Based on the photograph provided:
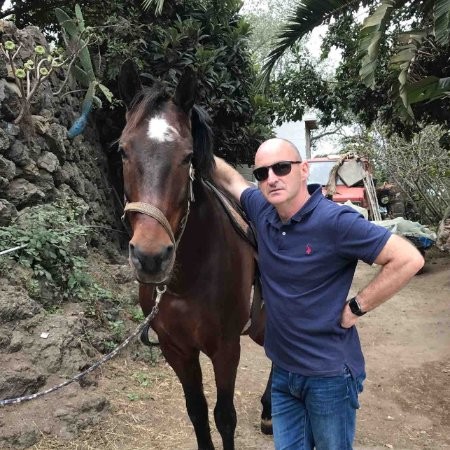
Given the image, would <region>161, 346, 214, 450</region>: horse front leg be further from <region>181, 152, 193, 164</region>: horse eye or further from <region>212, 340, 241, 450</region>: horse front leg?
<region>181, 152, 193, 164</region>: horse eye

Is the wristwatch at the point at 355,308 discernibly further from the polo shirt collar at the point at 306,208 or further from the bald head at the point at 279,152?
the bald head at the point at 279,152

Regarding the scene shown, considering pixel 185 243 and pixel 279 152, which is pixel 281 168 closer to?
pixel 279 152

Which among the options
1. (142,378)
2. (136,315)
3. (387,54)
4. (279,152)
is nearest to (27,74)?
(136,315)

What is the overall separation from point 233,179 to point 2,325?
2270mm

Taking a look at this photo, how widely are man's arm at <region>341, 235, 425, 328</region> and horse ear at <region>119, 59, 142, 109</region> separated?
1.38m

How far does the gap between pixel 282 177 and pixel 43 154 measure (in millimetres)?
4223

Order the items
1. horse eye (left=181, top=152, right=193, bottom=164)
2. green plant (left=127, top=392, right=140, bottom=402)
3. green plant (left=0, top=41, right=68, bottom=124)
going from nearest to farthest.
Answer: horse eye (left=181, top=152, right=193, bottom=164), green plant (left=127, top=392, right=140, bottom=402), green plant (left=0, top=41, right=68, bottom=124)

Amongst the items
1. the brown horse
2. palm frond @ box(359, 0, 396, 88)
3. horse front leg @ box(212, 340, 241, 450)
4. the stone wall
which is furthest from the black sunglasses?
palm frond @ box(359, 0, 396, 88)

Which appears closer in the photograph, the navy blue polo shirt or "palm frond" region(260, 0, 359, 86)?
the navy blue polo shirt

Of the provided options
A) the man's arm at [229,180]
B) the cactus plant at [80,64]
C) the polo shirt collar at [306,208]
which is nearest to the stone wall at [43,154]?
the cactus plant at [80,64]

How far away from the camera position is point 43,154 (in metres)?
5.43

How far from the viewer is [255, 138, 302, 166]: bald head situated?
1908 millimetres

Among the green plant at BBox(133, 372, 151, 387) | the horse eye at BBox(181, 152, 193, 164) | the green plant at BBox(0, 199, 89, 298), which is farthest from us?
the green plant at BBox(133, 372, 151, 387)

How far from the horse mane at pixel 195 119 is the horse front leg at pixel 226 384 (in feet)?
3.21
